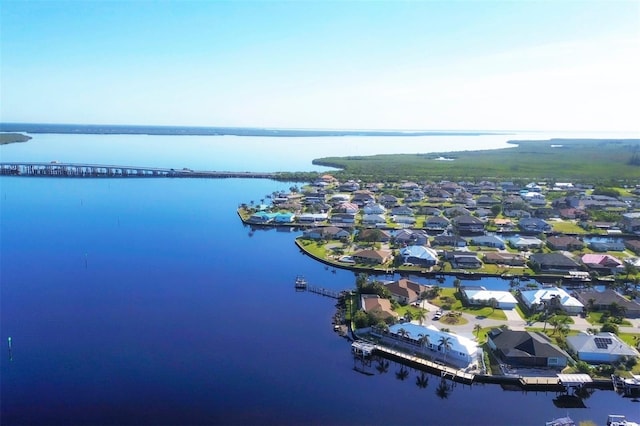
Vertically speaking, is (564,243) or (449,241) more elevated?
(564,243)

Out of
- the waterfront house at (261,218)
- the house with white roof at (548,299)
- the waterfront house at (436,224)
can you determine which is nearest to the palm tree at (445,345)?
the house with white roof at (548,299)

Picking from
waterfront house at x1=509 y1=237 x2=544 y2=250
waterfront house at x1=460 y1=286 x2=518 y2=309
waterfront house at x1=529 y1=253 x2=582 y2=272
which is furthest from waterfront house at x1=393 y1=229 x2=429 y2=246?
waterfront house at x1=460 y1=286 x2=518 y2=309

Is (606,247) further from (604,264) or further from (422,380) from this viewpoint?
(422,380)

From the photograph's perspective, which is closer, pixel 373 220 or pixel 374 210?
pixel 373 220

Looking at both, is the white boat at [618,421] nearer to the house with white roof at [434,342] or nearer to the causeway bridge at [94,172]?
the house with white roof at [434,342]

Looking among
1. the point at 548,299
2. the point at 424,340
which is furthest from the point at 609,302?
the point at 424,340

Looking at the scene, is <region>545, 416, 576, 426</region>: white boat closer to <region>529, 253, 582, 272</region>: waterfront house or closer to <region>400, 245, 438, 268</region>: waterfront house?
<region>400, 245, 438, 268</region>: waterfront house
